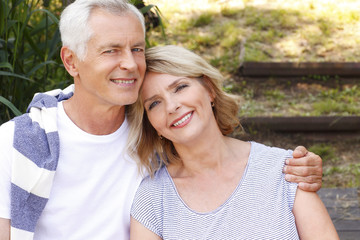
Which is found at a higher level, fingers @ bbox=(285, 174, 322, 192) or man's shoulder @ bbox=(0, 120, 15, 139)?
man's shoulder @ bbox=(0, 120, 15, 139)

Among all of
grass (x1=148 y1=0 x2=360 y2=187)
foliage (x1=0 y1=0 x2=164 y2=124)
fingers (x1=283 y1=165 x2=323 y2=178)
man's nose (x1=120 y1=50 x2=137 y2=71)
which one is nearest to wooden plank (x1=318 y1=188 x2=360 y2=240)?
grass (x1=148 y1=0 x2=360 y2=187)

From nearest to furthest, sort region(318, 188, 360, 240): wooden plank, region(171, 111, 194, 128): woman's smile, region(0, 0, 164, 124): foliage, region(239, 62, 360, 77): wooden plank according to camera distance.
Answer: region(171, 111, 194, 128): woman's smile
region(0, 0, 164, 124): foliage
region(318, 188, 360, 240): wooden plank
region(239, 62, 360, 77): wooden plank

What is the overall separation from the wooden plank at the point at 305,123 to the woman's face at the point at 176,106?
1.92 metres

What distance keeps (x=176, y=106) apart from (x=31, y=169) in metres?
0.54

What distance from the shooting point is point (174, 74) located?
1974mm

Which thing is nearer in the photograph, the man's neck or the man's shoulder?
the man's shoulder

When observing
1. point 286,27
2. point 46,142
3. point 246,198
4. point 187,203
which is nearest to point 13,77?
point 46,142

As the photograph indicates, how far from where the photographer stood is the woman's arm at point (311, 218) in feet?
5.99

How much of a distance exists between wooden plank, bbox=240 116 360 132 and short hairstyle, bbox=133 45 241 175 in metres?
1.71

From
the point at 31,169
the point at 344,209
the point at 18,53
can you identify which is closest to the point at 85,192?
the point at 31,169

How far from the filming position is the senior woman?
1888mm

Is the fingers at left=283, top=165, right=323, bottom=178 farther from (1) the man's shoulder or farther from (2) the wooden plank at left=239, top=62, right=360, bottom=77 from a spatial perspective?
(2) the wooden plank at left=239, top=62, right=360, bottom=77

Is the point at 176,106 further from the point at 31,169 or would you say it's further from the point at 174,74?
the point at 31,169

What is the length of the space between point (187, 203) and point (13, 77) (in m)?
1.03
